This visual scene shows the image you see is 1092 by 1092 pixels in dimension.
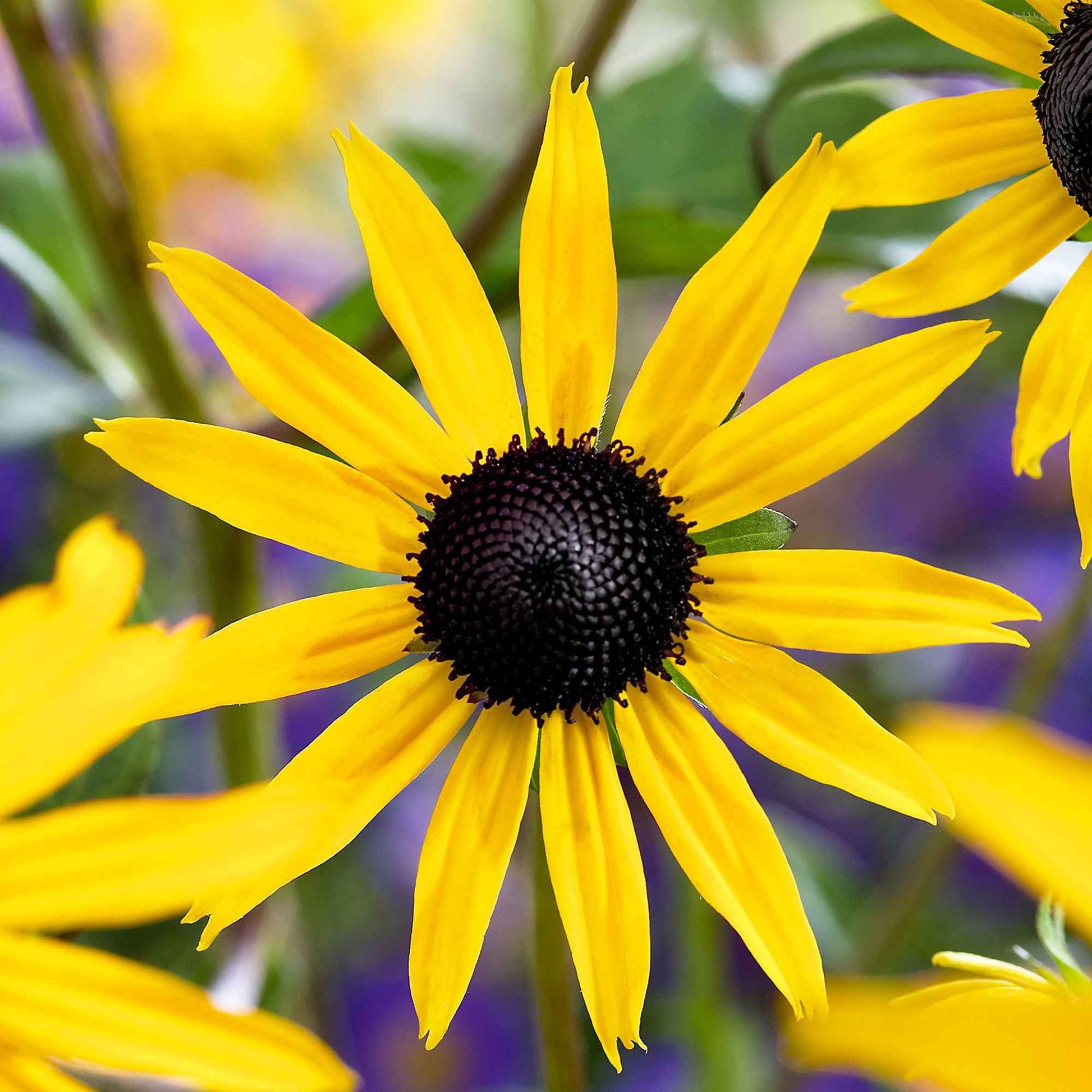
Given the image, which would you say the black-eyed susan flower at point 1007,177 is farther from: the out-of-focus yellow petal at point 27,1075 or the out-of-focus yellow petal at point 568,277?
the out-of-focus yellow petal at point 27,1075

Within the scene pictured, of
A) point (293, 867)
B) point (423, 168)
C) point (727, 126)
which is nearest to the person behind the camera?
point (293, 867)

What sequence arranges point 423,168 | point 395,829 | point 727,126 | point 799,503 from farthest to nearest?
point 799,503
point 395,829
point 423,168
point 727,126

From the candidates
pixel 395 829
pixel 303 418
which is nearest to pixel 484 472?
pixel 303 418

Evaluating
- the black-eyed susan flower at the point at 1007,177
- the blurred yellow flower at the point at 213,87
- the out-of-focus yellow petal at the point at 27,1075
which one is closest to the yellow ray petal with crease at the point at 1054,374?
the black-eyed susan flower at the point at 1007,177

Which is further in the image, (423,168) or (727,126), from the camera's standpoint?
(423,168)

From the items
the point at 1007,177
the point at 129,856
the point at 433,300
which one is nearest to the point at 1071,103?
the point at 1007,177

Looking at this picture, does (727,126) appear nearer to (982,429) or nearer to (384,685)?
(384,685)

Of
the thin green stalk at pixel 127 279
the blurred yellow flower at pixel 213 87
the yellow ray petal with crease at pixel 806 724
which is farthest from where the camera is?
the blurred yellow flower at pixel 213 87
